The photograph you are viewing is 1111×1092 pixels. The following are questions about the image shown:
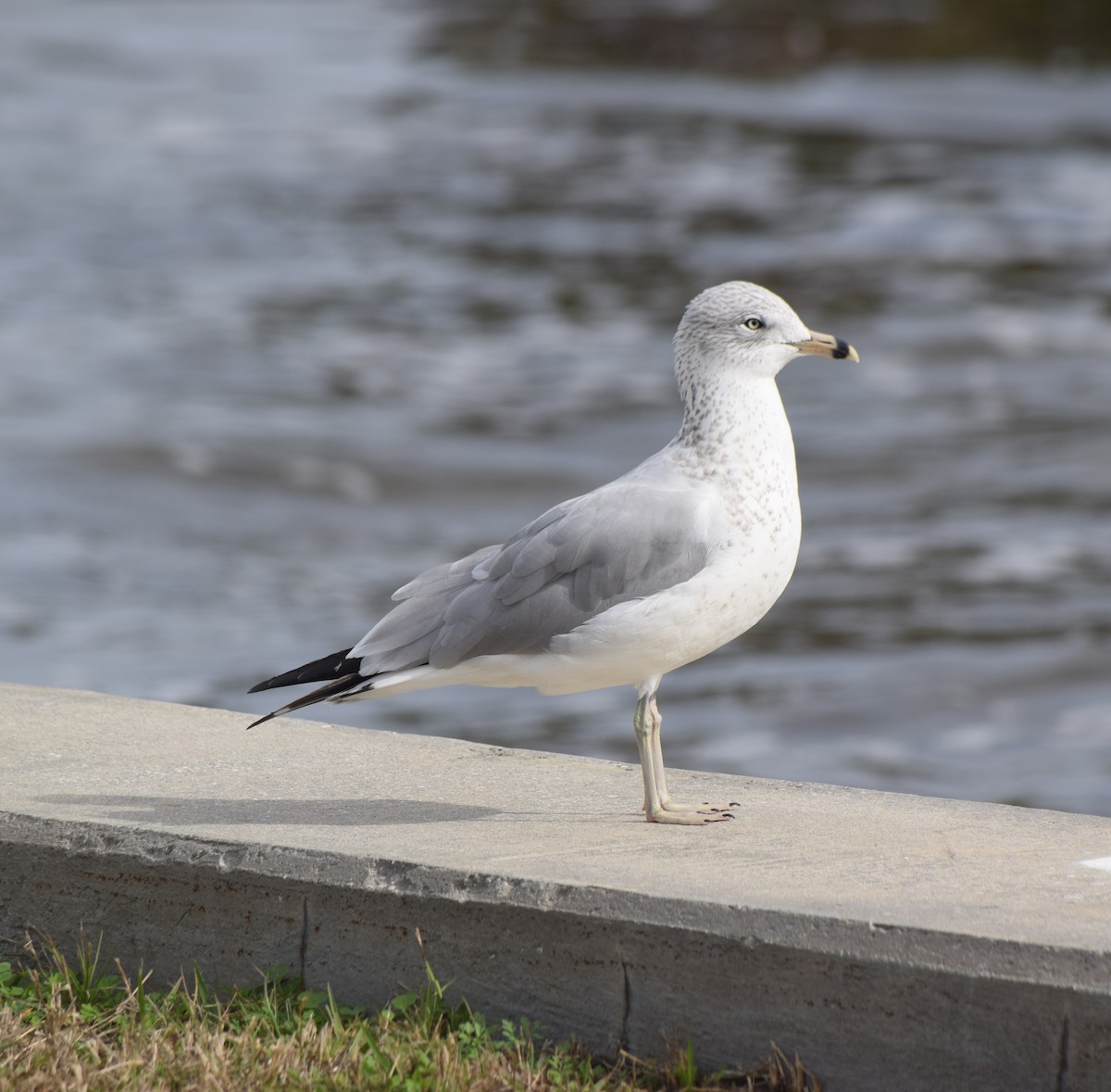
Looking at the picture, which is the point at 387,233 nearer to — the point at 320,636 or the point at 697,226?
the point at 697,226

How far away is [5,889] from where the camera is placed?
13.2ft

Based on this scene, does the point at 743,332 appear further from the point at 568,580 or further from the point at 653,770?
the point at 653,770

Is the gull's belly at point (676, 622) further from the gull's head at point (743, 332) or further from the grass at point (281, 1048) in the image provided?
the grass at point (281, 1048)

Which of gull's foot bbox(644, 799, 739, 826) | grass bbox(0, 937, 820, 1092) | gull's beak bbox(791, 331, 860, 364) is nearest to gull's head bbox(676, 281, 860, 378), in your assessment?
gull's beak bbox(791, 331, 860, 364)

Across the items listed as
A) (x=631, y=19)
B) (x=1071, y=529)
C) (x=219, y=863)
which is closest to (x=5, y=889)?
(x=219, y=863)

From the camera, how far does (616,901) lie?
3.56 metres

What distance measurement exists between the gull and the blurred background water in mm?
3584

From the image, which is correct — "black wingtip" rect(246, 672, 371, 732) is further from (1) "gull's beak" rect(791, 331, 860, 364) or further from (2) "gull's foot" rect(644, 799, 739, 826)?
(1) "gull's beak" rect(791, 331, 860, 364)

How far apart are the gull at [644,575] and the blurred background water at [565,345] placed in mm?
3584

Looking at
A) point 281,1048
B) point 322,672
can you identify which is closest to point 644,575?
point 322,672

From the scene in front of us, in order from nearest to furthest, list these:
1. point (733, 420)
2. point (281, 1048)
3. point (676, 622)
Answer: point (281, 1048), point (676, 622), point (733, 420)

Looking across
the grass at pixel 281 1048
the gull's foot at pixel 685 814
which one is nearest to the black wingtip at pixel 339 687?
the grass at pixel 281 1048

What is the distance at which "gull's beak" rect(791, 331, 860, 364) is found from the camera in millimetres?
4262

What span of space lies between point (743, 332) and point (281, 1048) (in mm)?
1867
